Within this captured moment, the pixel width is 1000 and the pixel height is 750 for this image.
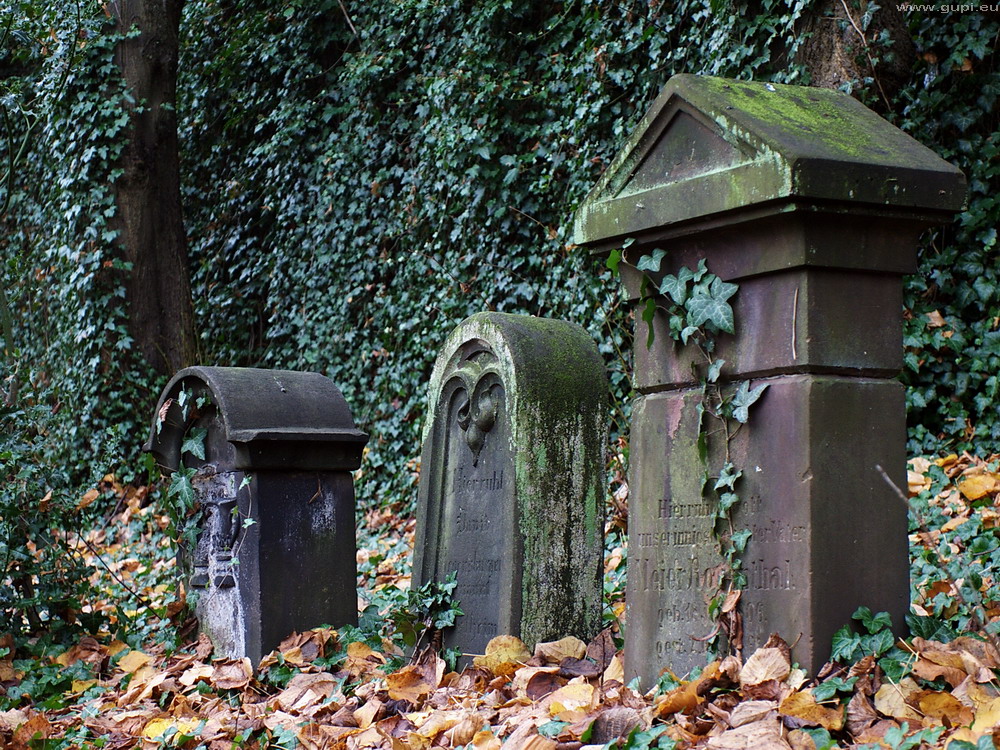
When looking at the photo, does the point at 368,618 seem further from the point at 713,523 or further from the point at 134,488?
the point at 134,488

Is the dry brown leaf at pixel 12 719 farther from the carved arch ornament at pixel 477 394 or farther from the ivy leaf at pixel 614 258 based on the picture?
the ivy leaf at pixel 614 258

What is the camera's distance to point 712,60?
7.39m

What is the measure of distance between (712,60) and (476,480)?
3844 millimetres

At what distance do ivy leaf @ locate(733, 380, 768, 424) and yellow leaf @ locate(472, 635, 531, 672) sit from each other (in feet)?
4.88

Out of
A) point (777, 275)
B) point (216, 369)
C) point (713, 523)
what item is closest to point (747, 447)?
point (713, 523)

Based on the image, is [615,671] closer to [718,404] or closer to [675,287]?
[718,404]

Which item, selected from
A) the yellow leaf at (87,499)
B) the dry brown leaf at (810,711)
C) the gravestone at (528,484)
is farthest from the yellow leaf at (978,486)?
the yellow leaf at (87,499)

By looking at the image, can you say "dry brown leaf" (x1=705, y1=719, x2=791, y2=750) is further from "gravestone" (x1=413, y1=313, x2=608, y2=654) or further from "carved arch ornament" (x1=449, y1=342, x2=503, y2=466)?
"carved arch ornament" (x1=449, y1=342, x2=503, y2=466)

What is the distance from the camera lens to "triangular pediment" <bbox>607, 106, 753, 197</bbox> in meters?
3.43

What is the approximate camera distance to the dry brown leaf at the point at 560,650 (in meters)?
4.27

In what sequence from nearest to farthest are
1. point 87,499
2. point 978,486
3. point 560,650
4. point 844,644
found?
point 844,644, point 560,650, point 978,486, point 87,499

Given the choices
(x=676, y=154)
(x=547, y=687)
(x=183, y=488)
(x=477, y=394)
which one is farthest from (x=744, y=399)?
(x=183, y=488)

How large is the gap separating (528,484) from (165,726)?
173cm

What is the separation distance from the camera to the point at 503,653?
4.35m
